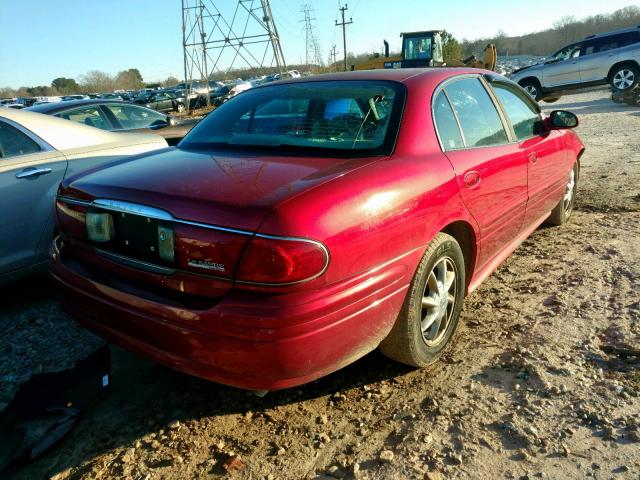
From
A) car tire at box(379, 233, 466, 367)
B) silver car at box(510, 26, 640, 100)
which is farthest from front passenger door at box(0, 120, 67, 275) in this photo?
silver car at box(510, 26, 640, 100)

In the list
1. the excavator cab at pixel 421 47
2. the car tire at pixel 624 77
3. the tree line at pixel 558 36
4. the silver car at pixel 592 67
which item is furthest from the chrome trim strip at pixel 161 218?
the tree line at pixel 558 36

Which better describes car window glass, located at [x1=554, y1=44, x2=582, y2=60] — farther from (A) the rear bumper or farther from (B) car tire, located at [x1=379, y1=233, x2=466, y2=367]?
(A) the rear bumper

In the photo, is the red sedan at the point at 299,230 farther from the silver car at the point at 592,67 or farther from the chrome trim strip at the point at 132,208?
the silver car at the point at 592,67

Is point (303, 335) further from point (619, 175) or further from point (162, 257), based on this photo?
point (619, 175)

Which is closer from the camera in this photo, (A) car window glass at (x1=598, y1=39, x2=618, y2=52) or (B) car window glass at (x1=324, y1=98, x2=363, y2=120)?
(B) car window glass at (x1=324, y1=98, x2=363, y2=120)

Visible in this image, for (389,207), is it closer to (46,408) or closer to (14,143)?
(46,408)

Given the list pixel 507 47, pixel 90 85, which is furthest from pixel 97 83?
pixel 507 47

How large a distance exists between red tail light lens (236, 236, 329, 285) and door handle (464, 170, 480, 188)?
1.16 m

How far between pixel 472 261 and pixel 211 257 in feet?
5.36

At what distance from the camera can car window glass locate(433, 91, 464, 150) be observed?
104 inches

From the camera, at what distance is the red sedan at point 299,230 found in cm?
182

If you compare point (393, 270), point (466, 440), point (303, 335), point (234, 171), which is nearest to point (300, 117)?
point (234, 171)

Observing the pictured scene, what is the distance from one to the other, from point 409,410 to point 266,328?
0.92 m

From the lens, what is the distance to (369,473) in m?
1.93
